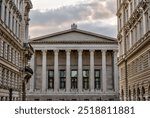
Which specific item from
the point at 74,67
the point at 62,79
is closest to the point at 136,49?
the point at 74,67

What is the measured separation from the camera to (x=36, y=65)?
83.4 metres

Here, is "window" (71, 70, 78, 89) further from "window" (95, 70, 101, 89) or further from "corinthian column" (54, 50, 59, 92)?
"window" (95, 70, 101, 89)

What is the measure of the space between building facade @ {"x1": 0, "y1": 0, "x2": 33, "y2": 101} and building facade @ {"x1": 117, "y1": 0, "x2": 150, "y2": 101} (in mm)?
15728

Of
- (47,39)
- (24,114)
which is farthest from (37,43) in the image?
(24,114)

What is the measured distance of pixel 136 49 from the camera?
3906cm

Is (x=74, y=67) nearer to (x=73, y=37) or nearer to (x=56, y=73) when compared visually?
(x=56, y=73)

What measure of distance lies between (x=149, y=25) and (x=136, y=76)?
11.5m

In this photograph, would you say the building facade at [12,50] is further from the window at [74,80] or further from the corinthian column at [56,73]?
the window at [74,80]

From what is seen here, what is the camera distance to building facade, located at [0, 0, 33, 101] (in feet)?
106

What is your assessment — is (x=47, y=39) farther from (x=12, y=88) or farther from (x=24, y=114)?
(x=24, y=114)

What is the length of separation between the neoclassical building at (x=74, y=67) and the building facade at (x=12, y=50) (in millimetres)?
28689

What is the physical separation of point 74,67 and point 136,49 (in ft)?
149

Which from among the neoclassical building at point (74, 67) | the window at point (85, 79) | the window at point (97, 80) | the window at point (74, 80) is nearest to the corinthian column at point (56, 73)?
the neoclassical building at point (74, 67)

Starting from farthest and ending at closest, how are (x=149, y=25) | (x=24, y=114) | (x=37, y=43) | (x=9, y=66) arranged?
1. (x=37, y=43)
2. (x=9, y=66)
3. (x=149, y=25)
4. (x=24, y=114)
